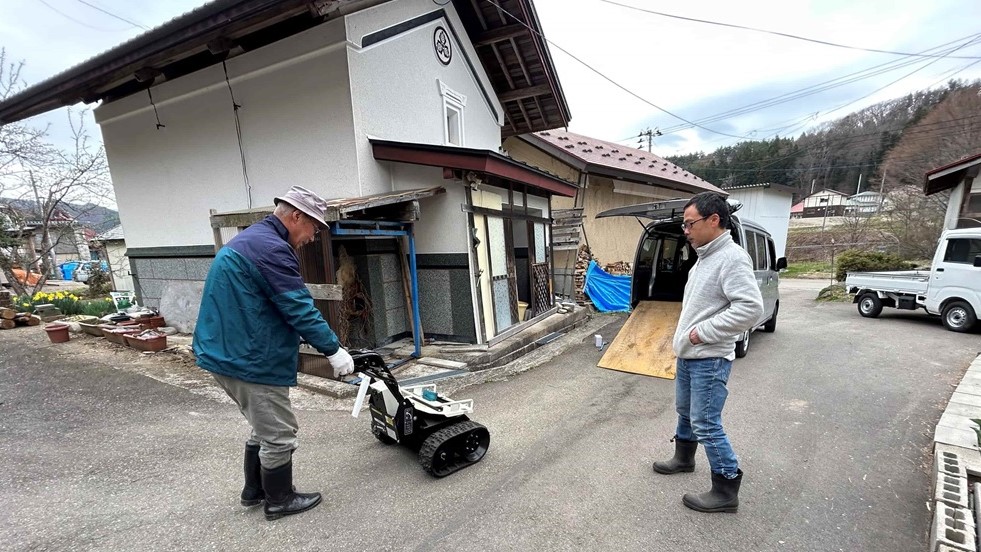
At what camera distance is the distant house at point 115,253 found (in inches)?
517

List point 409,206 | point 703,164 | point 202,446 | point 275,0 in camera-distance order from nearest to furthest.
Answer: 1. point 202,446
2. point 275,0
3. point 409,206
4. point 703,164

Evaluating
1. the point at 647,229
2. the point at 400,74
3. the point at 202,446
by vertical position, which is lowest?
the point at 202,446

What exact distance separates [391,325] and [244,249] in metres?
3.90

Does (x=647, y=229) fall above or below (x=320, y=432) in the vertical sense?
above

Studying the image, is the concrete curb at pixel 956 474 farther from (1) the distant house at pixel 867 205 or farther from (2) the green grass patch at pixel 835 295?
(1) the distant house at pixel 867 205

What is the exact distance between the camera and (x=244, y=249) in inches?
Answer: 83.0

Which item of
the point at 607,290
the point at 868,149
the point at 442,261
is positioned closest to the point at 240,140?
the point at 442,261

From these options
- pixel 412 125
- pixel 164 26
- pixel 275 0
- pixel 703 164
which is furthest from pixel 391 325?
pixel 703 164

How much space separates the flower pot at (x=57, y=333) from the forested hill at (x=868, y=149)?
32.6m

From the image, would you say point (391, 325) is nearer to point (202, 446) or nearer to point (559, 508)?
point (202, 446)

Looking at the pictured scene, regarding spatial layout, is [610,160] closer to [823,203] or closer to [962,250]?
[962,250]

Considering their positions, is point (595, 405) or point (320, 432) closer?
point (320, 432)

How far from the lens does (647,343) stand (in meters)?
5.45

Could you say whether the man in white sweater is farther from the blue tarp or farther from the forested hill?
the forested hill
